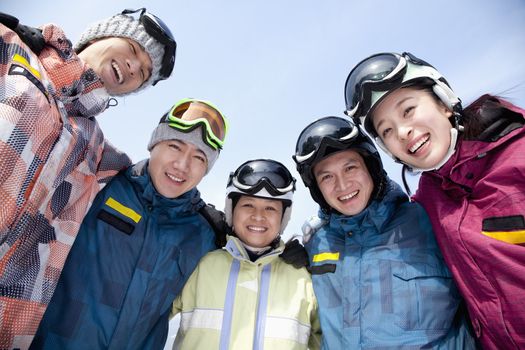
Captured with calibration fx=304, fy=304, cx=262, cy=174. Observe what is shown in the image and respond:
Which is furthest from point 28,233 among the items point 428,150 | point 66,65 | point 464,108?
point 464,108

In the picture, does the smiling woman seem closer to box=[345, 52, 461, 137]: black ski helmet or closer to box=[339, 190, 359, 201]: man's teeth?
box=[345, 52, 461, 137]: black ski helmet

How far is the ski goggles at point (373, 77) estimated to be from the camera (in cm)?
315

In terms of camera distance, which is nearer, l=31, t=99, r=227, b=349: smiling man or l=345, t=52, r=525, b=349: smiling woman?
l=345, t=52, r=525, b=349: smiling woman

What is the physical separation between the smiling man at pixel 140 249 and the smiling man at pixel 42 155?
30cm

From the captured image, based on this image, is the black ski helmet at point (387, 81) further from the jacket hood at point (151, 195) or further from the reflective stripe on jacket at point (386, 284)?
the jacket hood at point (151, 195)

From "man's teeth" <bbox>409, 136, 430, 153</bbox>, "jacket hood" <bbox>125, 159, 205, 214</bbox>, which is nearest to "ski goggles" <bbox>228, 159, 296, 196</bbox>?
"jacket hood" <bbox>125, 159, 205, 214</bbox>

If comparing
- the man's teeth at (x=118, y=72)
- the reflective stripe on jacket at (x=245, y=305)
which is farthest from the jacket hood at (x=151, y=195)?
the man's teeth at (x=118, y=72)

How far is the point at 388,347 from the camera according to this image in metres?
2.61

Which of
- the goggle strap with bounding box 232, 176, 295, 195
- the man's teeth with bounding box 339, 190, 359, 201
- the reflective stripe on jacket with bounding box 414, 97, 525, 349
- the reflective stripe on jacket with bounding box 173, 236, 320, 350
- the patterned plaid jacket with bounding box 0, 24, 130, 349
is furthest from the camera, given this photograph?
the goggle strap with bounding box 232, 176, 295, 195

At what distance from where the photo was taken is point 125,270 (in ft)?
9.95

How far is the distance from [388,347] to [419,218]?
4.36ft

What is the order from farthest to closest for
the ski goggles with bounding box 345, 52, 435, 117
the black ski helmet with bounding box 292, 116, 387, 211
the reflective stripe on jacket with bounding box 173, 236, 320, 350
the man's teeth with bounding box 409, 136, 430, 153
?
the black ski helmet with bounding box 292, 116, 387, 211 → the ski goggles with bounding box 345, 52, 435, 117 → the reflective stripe on jacket with bounding box 173, 236, 320, 350 → the man's teeth with bounding box 409, 136, 430, 153

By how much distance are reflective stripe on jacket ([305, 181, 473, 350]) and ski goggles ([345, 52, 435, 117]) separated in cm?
109

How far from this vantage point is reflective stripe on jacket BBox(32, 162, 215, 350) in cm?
278
